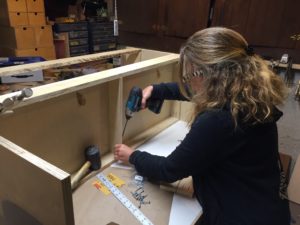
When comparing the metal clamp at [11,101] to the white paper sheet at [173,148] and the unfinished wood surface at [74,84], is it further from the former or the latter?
the white paper sheet at [173,148]

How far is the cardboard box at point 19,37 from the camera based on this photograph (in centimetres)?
198

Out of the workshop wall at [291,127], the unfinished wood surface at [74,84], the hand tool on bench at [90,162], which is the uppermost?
the unfinished wood surface at [74,84]

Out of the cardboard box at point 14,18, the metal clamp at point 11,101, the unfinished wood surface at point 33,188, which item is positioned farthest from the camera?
the cardboard box at point 14,18

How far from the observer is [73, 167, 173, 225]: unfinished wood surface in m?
0.89

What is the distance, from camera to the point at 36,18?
2039mm

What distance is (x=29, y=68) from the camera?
1201 mm

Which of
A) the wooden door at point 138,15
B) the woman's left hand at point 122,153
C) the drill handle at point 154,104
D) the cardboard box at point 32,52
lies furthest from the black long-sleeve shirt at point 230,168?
the cardboard box at point 32,52

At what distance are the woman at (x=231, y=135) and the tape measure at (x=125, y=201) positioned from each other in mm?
169

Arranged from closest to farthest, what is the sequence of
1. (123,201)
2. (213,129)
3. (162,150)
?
(213,129), (123,201), (162,150)

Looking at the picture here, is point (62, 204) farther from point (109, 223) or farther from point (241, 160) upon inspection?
point (241, 160)

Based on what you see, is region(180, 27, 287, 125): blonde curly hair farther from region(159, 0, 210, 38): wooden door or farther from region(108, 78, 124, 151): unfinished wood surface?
region(159, 0, 210, 38): wooden door

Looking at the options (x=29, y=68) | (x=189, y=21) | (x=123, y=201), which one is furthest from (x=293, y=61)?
(x=29, y=68)

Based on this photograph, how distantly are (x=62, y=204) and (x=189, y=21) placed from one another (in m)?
1.71

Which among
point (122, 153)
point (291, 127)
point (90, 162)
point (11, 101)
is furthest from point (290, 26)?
point (11, 101)
